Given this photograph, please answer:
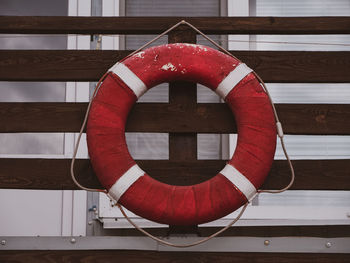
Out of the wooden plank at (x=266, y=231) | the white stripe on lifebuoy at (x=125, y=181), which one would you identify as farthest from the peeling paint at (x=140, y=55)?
the wooden plank at (x=266, y=231)

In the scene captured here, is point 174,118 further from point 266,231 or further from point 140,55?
point 266,231

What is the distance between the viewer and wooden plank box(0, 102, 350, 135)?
1858 millimetres

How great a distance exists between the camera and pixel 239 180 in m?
1.68

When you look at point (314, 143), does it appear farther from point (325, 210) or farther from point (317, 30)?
point (317, 30)

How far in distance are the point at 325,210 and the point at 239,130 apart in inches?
42.6

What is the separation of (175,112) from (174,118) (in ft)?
0.08

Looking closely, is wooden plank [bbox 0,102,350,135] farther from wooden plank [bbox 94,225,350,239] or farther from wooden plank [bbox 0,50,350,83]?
wooden plank [bbox 94,225,350,239]

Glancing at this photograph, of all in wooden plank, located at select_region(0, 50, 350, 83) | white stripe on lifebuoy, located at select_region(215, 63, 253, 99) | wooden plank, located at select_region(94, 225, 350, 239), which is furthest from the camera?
wooden plank, located at select_region(94, 225, 350, 239)

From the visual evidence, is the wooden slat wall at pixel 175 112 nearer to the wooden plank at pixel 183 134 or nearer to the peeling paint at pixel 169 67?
the wooden plank at pixel 183 134

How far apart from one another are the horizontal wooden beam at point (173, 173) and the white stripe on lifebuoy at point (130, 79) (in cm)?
29

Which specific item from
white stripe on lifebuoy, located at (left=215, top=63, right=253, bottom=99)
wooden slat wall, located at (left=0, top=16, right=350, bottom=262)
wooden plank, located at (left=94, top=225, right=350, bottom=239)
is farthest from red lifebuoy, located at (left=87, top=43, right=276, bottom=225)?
wooden plank, located at (left=94, top=225, right=350, bottom=239)

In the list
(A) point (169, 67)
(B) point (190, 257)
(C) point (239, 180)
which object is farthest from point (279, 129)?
(B) point (190, 257)

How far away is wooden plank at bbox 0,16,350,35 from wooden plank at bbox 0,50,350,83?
0.10 metres

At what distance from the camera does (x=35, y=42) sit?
279 cm
